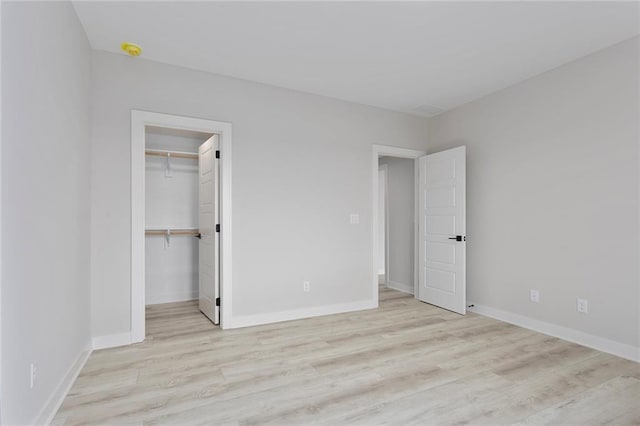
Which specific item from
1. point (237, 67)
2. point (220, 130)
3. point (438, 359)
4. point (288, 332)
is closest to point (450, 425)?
point (438, 359)

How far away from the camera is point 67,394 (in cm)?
215

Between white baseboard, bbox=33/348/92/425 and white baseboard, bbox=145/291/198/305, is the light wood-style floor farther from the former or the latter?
white baseboard, bbox=145/291/198/305

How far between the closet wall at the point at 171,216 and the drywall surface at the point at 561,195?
375 centimetres

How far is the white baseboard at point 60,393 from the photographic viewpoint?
71.1 inches

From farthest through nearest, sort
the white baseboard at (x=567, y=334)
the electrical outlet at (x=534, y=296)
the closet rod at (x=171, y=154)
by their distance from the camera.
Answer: the closet rod at (x=171, y=154), the electrical outlet at (x=534, y=296), the white baseboard at (x=567, y=334)

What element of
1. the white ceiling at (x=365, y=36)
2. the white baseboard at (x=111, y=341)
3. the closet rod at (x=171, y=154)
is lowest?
the white baseboard at (x=111, y=341)

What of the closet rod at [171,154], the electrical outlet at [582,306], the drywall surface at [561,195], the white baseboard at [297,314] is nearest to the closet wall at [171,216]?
the closet rod at [171,154]

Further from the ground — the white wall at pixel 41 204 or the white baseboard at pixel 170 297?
the white wall at pixel 41 204

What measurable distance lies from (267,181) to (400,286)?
299 centimetres

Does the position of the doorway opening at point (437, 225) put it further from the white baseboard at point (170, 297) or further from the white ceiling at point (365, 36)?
the white baseboard at point (170, 297)

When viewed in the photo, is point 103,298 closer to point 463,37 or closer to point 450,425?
point 450,425

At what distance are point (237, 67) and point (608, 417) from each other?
3.88m

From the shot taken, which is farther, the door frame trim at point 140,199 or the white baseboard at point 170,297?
the white baseboard at point 170,297

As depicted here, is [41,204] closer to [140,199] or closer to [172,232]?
[140,199]
